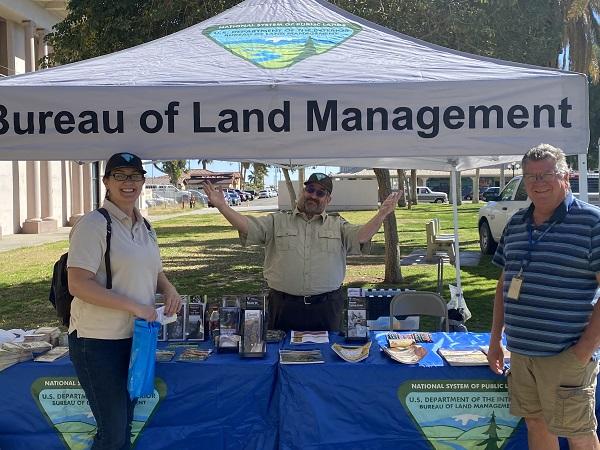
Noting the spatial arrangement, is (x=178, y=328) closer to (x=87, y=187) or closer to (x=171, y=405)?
(x=171, y=405)

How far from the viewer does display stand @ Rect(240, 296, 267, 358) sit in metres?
3.39

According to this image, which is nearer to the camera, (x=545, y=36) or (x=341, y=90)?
(x=341, y=90)

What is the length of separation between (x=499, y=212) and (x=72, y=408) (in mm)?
11186

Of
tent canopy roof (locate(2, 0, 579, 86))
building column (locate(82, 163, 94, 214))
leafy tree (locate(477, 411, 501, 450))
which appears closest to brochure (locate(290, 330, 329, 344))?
leafy tree (locate(477, 411, 501, 450))

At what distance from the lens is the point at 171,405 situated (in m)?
3.28

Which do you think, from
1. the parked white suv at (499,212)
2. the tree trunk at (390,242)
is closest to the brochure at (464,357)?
the tree trunk at (390,242)

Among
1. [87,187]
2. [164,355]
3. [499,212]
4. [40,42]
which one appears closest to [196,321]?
[164,355]

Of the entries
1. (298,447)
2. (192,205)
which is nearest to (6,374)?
(298,447)

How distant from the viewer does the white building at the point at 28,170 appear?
61.0 feet

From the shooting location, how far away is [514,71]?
336cm

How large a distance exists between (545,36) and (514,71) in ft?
22.5

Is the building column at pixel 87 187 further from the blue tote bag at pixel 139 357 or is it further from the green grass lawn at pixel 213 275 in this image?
the blue tote bag at pixel 139 357

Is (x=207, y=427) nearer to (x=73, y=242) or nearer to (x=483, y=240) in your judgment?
(x=73, y=242)

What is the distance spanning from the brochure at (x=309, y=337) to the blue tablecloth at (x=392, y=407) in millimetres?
403
